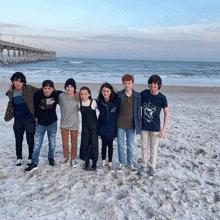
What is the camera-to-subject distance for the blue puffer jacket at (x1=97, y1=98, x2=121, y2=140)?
11.2ft

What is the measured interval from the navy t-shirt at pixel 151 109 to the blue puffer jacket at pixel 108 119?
455 millimetres

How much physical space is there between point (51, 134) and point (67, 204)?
1.33 metres

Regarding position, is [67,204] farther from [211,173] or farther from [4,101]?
[4,101]

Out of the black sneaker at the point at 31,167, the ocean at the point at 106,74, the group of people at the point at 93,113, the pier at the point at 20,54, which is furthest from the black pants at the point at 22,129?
the pier at the point at 20,54

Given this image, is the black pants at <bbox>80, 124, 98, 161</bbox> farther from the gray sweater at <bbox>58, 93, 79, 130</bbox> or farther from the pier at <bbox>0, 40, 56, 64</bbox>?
the pier at <bbox>0, 40, 56, 64</bbox>

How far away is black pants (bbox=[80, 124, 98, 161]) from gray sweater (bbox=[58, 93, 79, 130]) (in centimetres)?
24

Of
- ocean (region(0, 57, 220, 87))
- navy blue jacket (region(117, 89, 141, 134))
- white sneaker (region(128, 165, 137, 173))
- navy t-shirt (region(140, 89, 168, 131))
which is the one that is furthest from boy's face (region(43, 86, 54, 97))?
ocean (region(0, 57, 220, 87))

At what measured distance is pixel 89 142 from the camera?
142 inches

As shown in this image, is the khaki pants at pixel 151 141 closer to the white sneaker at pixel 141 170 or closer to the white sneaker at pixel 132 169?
the white sneaker at pixel 141 170

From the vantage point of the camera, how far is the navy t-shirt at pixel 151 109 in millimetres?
3330

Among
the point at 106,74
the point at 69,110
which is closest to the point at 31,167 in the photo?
the point at 69,110

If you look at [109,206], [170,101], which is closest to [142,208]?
[109,206]

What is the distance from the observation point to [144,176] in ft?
11.4

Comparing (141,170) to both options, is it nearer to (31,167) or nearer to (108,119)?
(108,119)
